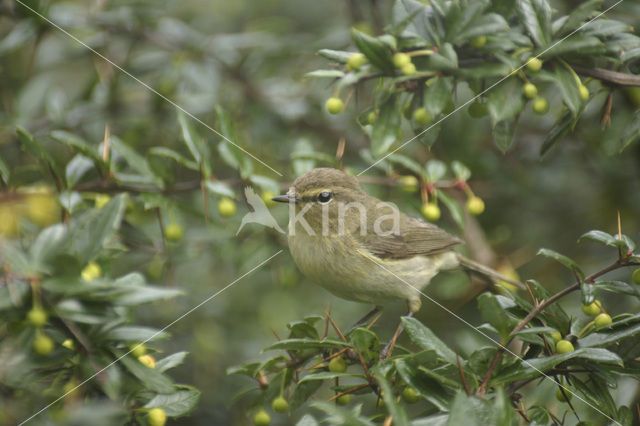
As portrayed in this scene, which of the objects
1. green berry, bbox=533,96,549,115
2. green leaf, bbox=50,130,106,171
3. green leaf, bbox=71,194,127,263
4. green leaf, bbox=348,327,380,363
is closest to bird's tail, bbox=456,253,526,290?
green berry, bbox=533,96,549,115

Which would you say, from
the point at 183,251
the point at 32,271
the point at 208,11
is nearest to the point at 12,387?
the point at 32,271

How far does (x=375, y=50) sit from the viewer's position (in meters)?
3.08

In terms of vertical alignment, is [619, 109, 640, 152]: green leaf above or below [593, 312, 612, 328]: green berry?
above

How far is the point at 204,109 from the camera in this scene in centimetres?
527

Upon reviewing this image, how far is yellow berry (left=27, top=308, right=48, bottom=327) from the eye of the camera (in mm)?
2066

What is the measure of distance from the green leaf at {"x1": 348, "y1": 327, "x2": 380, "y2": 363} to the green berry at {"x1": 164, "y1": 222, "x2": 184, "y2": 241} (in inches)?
55.7

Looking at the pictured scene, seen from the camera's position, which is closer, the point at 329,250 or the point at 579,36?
the point at 579,36

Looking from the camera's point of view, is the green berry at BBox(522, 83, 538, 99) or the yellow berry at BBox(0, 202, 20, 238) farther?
the yellow berry at BBox(0, 202, 20, 238)

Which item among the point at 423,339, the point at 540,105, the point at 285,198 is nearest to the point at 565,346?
the point at 423,339

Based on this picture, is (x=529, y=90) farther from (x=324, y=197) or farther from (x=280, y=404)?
(x=280, y=404)

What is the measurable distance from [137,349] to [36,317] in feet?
2.18

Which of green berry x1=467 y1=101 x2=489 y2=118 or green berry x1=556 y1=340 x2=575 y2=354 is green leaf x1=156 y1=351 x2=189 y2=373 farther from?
green berry x1=467 y1=101 x2=489 y2=118

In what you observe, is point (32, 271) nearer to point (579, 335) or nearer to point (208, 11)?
point (579, 335)

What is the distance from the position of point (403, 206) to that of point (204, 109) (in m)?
1.93
